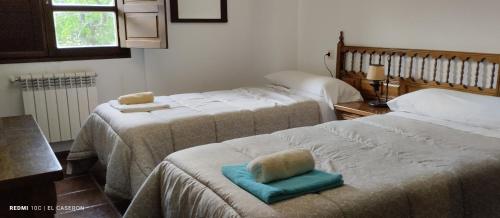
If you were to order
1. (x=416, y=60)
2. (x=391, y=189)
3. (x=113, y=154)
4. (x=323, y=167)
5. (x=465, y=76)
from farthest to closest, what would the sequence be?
(x=416, y=60), (x=465, y=76), (x=113, y=154), (x=323, y=167), (x=391, y=189)

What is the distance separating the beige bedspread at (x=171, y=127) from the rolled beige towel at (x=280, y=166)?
3.61 ft

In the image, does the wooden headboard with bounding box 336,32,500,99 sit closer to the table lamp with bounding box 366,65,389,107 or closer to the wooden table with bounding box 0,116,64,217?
the table lamp with bounding box 366,65,389,107

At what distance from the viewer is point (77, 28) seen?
3770 mm

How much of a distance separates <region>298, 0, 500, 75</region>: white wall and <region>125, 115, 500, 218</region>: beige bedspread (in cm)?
87

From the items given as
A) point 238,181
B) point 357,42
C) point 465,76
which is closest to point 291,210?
point 238,181

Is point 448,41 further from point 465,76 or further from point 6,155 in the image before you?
point 6,155

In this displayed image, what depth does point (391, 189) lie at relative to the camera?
61.2 inches

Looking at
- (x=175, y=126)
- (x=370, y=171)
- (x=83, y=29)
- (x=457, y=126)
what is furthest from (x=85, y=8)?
(x=457, y=126)

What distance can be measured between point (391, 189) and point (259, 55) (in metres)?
3.11

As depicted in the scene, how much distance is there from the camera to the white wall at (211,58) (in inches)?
154

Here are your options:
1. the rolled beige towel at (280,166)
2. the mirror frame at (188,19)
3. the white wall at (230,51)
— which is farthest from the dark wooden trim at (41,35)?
the rolled beige towel at (280,166)

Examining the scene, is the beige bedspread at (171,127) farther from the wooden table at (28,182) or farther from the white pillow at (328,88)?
the wooden table at (28,182)

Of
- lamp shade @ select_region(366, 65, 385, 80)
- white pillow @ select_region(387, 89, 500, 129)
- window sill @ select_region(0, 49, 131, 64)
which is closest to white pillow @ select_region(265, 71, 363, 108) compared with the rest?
lamp shade @ select_region(366, 65, 385, 80)

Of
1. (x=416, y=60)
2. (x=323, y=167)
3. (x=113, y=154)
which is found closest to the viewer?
(x=323, y=167)
